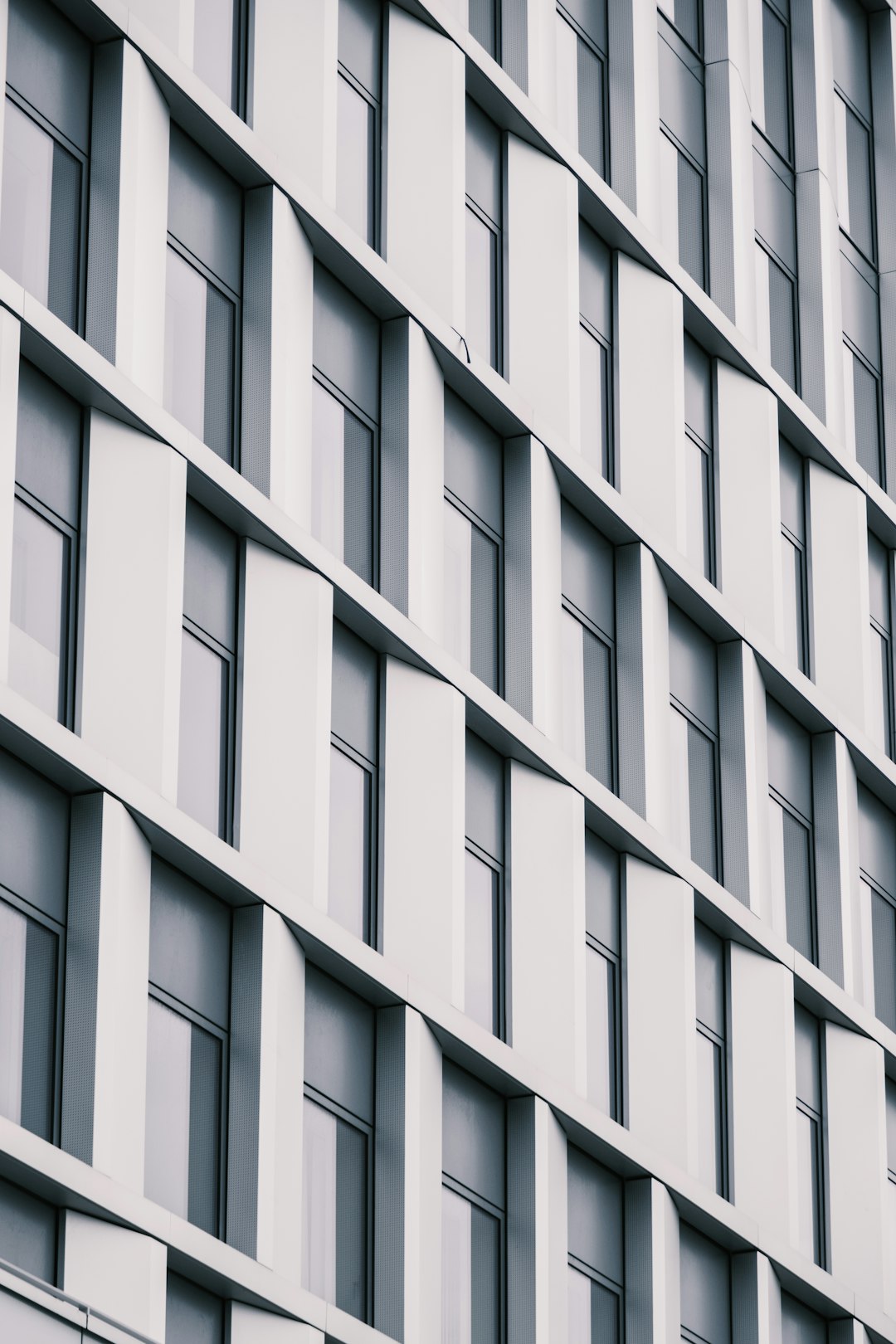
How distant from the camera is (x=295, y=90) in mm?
29016

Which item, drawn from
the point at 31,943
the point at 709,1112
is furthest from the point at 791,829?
the point at 31,943

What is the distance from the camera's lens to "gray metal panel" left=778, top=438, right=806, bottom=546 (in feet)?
132

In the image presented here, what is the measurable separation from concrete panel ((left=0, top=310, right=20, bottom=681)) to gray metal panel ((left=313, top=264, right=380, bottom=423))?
5815 millimetres

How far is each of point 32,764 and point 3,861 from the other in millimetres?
923

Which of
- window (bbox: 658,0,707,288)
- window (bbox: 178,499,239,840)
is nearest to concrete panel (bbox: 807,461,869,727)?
window (bbox: 658,0,707,288)

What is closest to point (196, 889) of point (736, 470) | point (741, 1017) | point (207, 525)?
point (207, 525)

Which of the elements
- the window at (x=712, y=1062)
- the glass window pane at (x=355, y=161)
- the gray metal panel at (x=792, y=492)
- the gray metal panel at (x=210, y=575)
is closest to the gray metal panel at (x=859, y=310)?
the gray metal panel at (x=792, y=492)

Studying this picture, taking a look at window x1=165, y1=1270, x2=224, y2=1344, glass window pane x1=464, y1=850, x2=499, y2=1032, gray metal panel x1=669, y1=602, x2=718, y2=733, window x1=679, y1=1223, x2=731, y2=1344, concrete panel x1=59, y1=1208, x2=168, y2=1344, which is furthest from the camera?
gray metal panel x1=669, y1=602, x2=718, y2=733

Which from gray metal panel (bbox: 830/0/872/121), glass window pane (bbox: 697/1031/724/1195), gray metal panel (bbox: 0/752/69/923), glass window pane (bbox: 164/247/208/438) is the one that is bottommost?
gray metal panel (bbox: 0/752/69/923)

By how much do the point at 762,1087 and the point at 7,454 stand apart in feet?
52.3

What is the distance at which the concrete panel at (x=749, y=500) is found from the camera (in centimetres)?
3769

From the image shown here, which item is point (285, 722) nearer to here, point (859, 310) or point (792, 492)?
point (792, 492)

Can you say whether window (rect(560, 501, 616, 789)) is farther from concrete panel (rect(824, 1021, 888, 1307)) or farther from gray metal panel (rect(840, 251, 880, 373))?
gray metal panel (rect(840, 251, 880, 373))

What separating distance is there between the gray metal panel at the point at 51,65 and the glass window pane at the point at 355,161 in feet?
16.2
